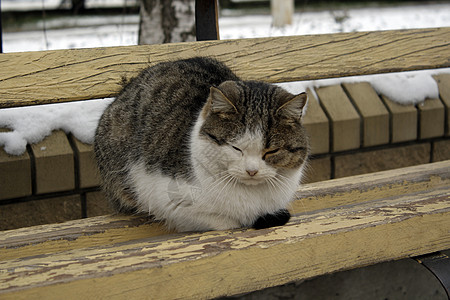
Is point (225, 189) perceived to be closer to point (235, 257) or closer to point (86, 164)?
point (235, 257)

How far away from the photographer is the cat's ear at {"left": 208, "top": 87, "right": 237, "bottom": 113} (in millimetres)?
1486

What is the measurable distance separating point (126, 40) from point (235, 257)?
8.88 feet

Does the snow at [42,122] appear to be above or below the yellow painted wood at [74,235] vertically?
above

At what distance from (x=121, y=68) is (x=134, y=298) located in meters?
1.06

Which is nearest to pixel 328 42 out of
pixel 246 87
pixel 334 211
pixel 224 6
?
pixel 246 87

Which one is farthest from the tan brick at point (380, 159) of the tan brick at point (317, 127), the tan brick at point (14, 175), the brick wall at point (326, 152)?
the tan brick at point (14, 175)

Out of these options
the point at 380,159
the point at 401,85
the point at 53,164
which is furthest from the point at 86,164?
the point at 401,85

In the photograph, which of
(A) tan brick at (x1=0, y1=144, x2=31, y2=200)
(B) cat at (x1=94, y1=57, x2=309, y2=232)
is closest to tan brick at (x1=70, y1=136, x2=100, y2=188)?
(A) tan brick at (x1=0, y1=144, x2=31, y2=200)

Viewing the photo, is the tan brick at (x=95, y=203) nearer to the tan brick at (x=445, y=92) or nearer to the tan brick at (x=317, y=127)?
the tan brick at (x=317, y=127)

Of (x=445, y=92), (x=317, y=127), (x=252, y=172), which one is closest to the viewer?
(x=252, y=172)

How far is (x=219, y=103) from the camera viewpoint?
4.97 feet

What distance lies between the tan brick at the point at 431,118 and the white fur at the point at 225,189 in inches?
54.2

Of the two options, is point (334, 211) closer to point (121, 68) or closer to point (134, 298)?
point (134, 298)

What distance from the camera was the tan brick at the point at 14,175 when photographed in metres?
2.01
